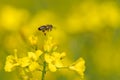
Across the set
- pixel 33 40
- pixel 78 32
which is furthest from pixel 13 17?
pixel 33 40

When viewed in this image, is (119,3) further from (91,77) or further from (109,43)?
(91,77)

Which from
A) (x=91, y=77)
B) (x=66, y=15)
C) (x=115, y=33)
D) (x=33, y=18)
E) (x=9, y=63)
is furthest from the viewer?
(x=66, y=15)

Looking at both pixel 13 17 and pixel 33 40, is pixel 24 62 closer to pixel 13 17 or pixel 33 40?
pixel 33 40

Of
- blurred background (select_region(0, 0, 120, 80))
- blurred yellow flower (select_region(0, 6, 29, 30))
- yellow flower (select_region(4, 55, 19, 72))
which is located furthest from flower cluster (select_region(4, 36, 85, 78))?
blurred yellow flower (select_region(0, 6, 29, 30))

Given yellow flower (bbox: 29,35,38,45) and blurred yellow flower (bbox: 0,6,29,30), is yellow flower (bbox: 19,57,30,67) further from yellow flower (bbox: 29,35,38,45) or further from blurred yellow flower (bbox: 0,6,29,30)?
blurred yellow flower (bbox: 0,6,29,30)

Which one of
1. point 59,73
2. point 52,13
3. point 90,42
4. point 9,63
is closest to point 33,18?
point 52,13

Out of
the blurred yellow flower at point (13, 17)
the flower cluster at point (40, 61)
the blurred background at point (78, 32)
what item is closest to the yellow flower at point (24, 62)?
the flower cluster at point (40, 61)
